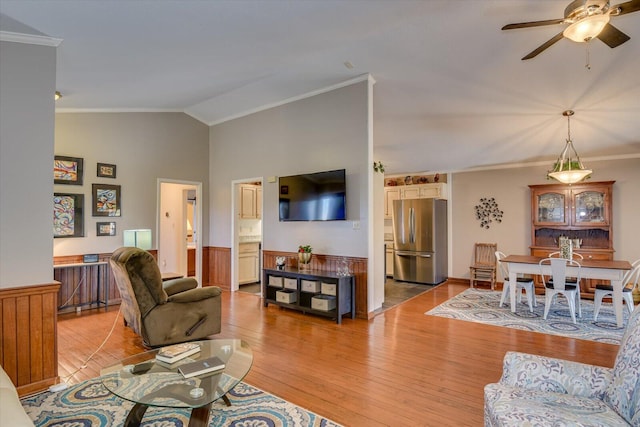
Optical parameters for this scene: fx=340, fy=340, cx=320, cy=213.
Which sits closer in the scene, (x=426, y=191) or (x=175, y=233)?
(x=175, y=233)

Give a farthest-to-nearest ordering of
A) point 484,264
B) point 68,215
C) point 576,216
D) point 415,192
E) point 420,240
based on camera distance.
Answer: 1. point 415,192
2. point 420,240
3. point 484,264
4. point 576,216
5. point 68,215

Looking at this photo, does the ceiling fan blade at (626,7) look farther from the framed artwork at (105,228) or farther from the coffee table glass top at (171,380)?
the framed artwork at (105,228)

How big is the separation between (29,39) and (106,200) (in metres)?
3.08

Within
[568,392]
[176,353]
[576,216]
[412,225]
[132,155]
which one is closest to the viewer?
[568,392]

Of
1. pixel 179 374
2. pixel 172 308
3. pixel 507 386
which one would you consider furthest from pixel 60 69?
pixel 507 386

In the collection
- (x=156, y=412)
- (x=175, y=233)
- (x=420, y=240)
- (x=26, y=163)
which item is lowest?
(x=156, y=412)

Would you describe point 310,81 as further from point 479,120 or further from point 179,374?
point 179,374

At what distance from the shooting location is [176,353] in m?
2.30

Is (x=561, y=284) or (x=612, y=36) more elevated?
(x=612, y=36)

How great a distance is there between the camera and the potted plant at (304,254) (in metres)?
5.00

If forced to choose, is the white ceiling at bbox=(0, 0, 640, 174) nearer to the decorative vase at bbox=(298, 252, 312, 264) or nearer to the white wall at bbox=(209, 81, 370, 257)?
the white wall at bbox=(209, 81, 370, 257)

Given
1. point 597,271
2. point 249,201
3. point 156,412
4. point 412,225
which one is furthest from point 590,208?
point 156,412

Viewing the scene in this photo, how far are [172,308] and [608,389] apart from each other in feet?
11.3

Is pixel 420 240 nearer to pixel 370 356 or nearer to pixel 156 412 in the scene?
pixel 370 356
